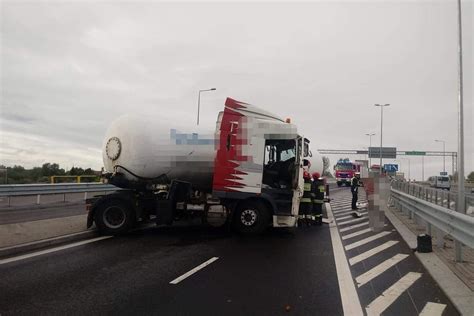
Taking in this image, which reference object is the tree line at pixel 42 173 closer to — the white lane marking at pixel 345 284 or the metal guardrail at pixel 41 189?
the metal guardrail at pixel 41 189

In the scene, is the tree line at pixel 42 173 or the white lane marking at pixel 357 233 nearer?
the white lane marking at pixel 357 233

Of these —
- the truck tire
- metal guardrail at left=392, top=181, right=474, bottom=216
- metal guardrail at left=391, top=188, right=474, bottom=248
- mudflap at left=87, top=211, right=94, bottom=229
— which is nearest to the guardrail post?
metal guardrail at left=391, top=188, right=474, bottom=248

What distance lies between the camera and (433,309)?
5.14 m

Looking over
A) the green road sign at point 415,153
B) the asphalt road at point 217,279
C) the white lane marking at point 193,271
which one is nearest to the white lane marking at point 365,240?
the asphalt road at point 217,279

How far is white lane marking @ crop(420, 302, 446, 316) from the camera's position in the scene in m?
4.99

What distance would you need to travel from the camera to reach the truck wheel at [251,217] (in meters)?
11.2

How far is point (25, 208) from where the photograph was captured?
1745cm

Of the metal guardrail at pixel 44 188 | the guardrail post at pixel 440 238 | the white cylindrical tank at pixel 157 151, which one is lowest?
the guardrail post at pixel 440 238

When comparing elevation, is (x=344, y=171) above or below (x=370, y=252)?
above

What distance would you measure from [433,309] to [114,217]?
8130 millimetres

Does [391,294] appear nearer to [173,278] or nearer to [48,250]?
[173,278]

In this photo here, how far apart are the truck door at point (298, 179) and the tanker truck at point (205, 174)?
Answer: 0.08 feet

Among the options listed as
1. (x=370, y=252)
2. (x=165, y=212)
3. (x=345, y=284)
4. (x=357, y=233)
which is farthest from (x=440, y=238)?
(x=165, y=212)

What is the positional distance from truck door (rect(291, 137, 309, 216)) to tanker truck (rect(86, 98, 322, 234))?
0.03 metres
